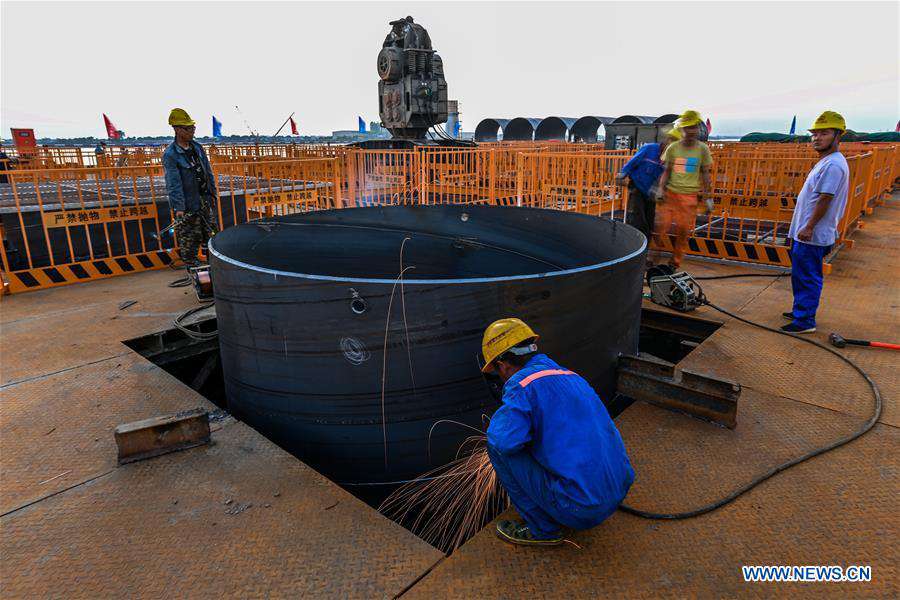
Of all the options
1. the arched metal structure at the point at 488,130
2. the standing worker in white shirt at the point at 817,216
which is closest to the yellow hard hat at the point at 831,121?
the standing worker in white shirt at the point at 817,216

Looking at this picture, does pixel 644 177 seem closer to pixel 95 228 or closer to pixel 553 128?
pixel 95 228

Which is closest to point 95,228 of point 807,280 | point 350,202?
point 350,202

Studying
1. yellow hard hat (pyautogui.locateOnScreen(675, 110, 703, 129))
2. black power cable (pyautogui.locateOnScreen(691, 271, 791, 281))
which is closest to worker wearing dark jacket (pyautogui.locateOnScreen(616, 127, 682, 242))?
yellow hard hat (pyautogui.locateOnScreen(675, 110, 703, 129))

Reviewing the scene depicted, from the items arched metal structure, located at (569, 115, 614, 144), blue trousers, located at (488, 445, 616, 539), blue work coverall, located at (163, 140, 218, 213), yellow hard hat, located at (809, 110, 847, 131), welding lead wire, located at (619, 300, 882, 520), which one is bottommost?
welding lead wire, located at (619, 300, 882, 520)

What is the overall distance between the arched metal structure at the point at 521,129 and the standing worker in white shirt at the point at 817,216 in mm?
32855

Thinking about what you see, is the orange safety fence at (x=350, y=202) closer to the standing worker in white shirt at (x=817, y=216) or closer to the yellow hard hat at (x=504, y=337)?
the standing worker in white shirt at (x=817, y=216)

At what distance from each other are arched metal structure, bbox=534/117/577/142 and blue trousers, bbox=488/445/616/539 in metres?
36.2

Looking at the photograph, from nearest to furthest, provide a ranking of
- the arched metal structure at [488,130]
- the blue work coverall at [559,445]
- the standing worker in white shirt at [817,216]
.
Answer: the blue work coverall at [559,445] → the standing worker in white shirt at [817,216] → the arched metal structure at [488,130]

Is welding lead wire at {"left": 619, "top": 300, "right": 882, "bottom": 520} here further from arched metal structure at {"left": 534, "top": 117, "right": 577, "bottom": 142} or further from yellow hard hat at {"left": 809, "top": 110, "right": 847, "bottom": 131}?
arched metal structure at {"left": 534, "top": 117, "right": 577, "bottom": 142}

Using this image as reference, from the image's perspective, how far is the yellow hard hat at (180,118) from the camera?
245 inches

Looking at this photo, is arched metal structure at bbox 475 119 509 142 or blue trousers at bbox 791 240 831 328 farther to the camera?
arched metal structure at bbox 475 119 509 142

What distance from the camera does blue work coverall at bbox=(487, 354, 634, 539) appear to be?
2.08 metres

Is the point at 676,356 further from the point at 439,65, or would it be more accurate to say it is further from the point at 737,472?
the point at 439,65

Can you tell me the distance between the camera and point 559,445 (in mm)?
2088
